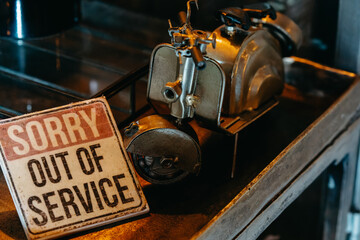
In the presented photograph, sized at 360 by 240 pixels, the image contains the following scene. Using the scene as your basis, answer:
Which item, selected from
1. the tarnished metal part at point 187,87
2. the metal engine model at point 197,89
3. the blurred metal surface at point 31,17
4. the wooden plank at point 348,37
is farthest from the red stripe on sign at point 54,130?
the wooden plank at point 348,37

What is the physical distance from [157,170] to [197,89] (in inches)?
11.8

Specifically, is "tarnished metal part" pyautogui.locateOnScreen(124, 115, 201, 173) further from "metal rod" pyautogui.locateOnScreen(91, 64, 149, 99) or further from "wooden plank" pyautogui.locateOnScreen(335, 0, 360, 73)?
"wooden plank" pyautogui.locateOnScreen(335, 0, 360, 73)

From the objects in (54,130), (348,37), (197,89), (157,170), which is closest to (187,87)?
(197,89)

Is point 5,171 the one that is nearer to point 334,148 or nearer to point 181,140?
point 181,140

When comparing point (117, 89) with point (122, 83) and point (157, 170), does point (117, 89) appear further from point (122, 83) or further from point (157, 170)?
point (157, 170)

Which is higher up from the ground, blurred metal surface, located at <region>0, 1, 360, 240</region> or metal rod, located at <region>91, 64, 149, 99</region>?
metal rod, located at <region>91, 64, 149, 99</region>

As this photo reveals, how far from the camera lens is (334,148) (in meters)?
2.33

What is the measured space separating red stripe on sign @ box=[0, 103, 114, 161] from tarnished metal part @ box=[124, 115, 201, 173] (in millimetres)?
93

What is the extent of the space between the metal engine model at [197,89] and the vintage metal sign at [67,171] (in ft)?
0.31

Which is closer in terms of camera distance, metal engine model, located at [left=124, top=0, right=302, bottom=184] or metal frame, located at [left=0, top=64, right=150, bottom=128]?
metal engine model, located at [left=124, top=0, right=302, bottom=184]

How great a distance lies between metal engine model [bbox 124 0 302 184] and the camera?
65.3 inches

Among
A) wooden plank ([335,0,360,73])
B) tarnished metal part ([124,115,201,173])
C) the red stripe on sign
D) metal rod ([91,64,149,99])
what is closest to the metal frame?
metal rod ([91,64,149,99])

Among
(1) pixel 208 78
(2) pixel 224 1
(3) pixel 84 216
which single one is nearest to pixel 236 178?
(1) pixel 208 78

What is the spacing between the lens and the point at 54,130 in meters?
1.68
